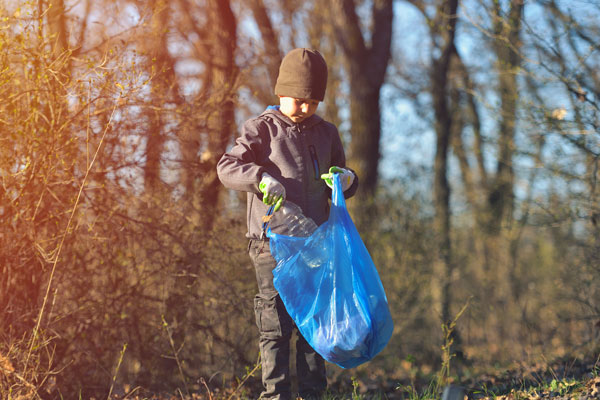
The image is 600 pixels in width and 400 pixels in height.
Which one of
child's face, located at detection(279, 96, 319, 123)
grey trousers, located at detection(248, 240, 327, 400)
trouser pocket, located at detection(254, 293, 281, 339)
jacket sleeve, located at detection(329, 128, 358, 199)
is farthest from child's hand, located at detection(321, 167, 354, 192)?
trouser pocket, located at detection(254, 293, 281, 339)

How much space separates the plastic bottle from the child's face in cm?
47

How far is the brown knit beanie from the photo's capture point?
3.22 m

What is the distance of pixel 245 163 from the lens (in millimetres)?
3225

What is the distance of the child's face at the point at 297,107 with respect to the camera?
3.31 m

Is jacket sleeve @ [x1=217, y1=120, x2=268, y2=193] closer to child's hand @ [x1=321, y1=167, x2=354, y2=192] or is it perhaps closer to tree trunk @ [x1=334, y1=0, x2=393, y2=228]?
child's hand @ [x1=321, y1=167, x2=354, y2=192]

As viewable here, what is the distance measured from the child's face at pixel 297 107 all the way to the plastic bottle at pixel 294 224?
1.55ft

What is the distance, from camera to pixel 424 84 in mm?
12484

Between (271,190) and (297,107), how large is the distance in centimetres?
56

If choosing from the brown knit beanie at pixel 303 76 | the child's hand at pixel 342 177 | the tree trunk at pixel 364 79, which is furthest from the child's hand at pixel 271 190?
the tree trunk at pixel 364 79

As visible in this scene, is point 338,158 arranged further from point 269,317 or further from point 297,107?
point 269,317

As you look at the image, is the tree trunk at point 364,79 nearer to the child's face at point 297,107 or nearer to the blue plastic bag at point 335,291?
the child's face at point 297,107

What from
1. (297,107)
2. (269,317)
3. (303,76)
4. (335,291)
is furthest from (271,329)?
(303,76)

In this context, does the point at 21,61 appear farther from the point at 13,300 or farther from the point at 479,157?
the point at 479,157

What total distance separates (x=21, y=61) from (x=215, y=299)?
2.05 metres
